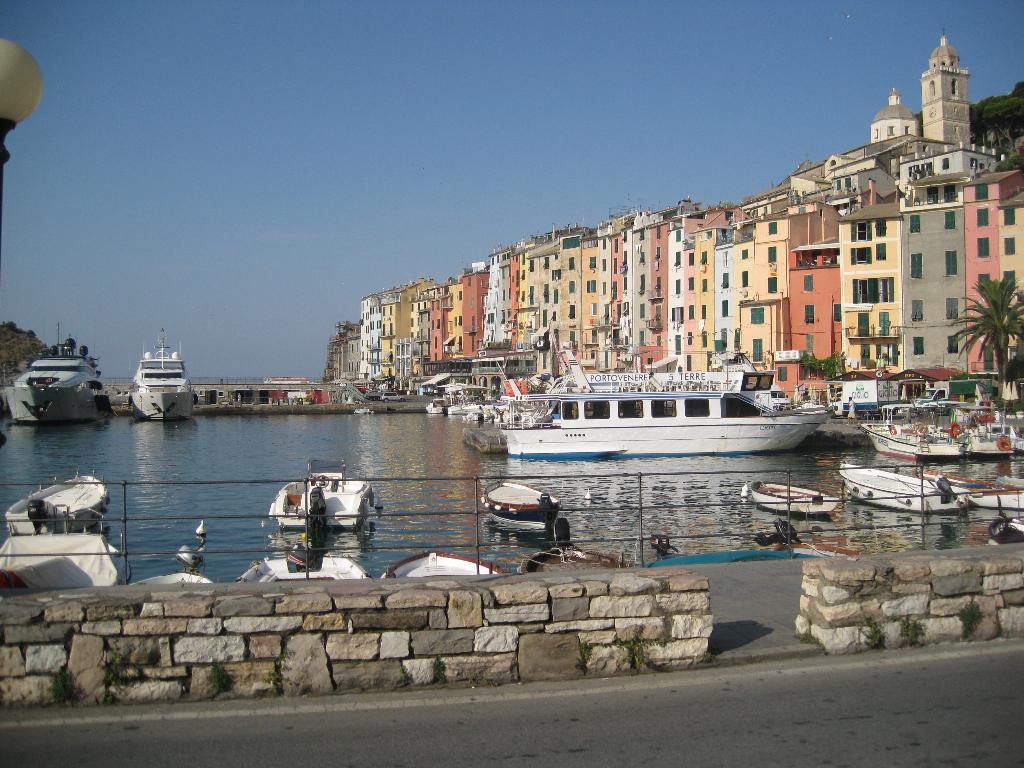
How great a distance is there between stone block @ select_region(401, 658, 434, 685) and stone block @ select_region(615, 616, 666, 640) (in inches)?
53.7

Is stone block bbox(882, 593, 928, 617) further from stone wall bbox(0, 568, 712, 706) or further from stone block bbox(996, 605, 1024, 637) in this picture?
stone wall bbox(0, 568, 712, 706)

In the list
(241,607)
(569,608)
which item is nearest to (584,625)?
(569,608)

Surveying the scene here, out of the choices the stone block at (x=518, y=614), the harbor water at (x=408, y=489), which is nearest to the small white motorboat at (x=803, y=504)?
the harbor water at (x=408, y=489)

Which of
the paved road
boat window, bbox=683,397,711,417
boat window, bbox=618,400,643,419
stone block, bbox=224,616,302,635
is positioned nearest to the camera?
the paved road

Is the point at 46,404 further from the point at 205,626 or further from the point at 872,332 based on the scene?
the point at 205,626

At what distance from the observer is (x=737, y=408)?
150 feet

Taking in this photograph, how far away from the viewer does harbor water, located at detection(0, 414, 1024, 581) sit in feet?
58.2

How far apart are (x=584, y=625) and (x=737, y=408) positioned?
134 feet

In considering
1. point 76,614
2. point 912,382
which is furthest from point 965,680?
point 912,382

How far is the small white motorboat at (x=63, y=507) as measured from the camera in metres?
21.9

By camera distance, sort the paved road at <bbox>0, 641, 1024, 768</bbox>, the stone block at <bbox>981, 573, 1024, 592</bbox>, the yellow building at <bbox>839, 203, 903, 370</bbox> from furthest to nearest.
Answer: the yellow building at <bbox>839, 203, 903, 370</bbox> < the stone block at <bbox>981, 573, 1024, 592</bbox> < the paved road at <bbox>0, 641, 1024, 768</bbox>

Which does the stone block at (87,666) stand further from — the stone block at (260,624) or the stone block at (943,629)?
the stone block at (943,629)

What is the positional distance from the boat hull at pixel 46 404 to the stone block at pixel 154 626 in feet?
270

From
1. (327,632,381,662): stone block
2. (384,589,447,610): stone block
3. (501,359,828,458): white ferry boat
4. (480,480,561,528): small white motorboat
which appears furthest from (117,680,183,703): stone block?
(501,359,828,458): white ferry boat
